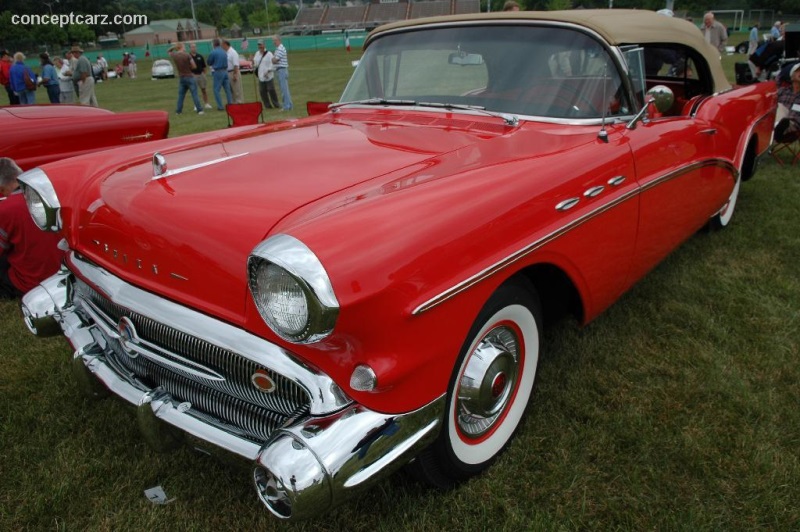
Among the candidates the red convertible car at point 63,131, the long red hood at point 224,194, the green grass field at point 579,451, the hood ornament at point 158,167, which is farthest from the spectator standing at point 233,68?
the hood ornament at point 158,167

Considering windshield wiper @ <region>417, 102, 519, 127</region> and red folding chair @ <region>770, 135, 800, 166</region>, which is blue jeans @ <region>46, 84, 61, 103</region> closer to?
windshield wiper @ <region>417, 102, 519, 127</region>

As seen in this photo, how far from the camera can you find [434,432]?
1.75m

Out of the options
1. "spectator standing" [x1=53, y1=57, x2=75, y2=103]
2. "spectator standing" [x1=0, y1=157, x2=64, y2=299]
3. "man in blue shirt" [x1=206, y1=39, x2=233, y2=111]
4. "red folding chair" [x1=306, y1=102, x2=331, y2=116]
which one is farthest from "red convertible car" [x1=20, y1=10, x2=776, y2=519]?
→ "spectator standing" [x1=53, y1=57, x2=75, y2=103]

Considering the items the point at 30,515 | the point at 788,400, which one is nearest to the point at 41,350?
the point at 30,515

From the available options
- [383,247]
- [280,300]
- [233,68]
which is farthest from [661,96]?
[233,68]

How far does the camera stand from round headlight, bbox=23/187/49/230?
7.94ft

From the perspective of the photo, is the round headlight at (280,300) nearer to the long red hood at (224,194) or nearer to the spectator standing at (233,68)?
the long red hood at (224,194)

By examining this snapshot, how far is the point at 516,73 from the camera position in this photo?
2719 millimetres

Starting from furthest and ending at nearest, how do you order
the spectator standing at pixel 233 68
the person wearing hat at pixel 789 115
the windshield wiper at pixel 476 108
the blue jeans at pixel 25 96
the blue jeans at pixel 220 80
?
the spectator standing at pixel 233 68 < the blue jeans at pixel 220 80 < the blue jeans at pixel 25 96 < the person wearing hat at pixel 789 115 < the windshield wiper at pixel 476 108

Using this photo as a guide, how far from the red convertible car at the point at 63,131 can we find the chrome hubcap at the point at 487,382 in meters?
3.96

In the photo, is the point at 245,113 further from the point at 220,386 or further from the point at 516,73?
the point at 220,386

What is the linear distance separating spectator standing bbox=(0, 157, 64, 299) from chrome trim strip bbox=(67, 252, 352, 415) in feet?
6.54

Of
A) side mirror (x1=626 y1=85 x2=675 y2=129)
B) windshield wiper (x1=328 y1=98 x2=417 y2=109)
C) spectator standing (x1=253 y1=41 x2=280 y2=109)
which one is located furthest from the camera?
spectator standing (x1=253 y1=41 x2=280 y2=109)

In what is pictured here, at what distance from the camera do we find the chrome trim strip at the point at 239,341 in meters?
1.58
